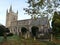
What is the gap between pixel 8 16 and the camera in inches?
3898

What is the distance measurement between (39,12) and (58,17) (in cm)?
643

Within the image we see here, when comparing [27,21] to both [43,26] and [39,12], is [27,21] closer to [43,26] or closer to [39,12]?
[43,26]

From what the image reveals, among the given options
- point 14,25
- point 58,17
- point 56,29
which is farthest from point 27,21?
point 58,17

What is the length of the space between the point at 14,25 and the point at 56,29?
163 feet

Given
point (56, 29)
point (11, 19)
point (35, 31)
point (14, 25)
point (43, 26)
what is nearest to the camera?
point (56, 29)

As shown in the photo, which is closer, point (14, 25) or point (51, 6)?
point (51, 6)

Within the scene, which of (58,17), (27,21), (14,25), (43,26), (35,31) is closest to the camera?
(58,17)

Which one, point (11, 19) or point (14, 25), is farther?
point (11, 19)

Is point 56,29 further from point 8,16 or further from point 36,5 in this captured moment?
point 8,16

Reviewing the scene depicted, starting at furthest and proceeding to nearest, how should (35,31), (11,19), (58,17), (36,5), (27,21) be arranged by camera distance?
(11,19) < (27,21) < (35,31) < (58,17) < (36,5)

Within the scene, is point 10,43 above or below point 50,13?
below

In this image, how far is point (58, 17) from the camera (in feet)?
105

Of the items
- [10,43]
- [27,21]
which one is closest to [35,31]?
[10,43]

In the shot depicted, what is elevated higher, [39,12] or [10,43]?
[39,12]
